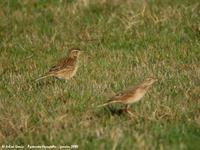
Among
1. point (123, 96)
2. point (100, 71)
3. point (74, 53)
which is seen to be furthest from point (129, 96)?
point (74, 53)

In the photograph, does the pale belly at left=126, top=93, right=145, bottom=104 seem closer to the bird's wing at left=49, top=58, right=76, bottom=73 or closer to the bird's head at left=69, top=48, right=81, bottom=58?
the bird's wing at left=49, top=58, right=76, bottom=73

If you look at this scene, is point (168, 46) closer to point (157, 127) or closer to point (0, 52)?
point (0, 52)

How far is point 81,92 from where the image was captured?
12117mm

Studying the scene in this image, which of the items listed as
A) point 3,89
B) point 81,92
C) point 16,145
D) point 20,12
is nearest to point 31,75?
point 3,89

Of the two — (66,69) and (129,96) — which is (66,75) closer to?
(66,69)

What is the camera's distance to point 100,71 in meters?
13.9

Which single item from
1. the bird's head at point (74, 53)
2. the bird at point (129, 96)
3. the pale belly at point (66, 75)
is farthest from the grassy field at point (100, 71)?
the bird's head at point (74, 53)

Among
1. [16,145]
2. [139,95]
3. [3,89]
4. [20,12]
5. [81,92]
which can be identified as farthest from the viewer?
[20,12]

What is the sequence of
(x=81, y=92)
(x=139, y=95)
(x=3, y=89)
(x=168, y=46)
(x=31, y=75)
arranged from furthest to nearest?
(x=168, y=46) → (x=31, y=75) → (x=3, y=89) → (x=81, y=92) → (x=139, y=95)

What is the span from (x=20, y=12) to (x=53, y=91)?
23.5ft

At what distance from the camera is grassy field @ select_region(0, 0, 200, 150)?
999cm

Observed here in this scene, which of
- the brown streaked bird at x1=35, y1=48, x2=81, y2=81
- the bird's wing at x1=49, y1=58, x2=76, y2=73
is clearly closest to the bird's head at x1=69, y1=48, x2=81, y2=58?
the brown streaked bird at x1=35, y1=48, x2=81, y2=81

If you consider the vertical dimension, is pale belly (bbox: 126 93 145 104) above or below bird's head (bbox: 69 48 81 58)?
below

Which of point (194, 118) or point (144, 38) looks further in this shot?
point (144, 38)
